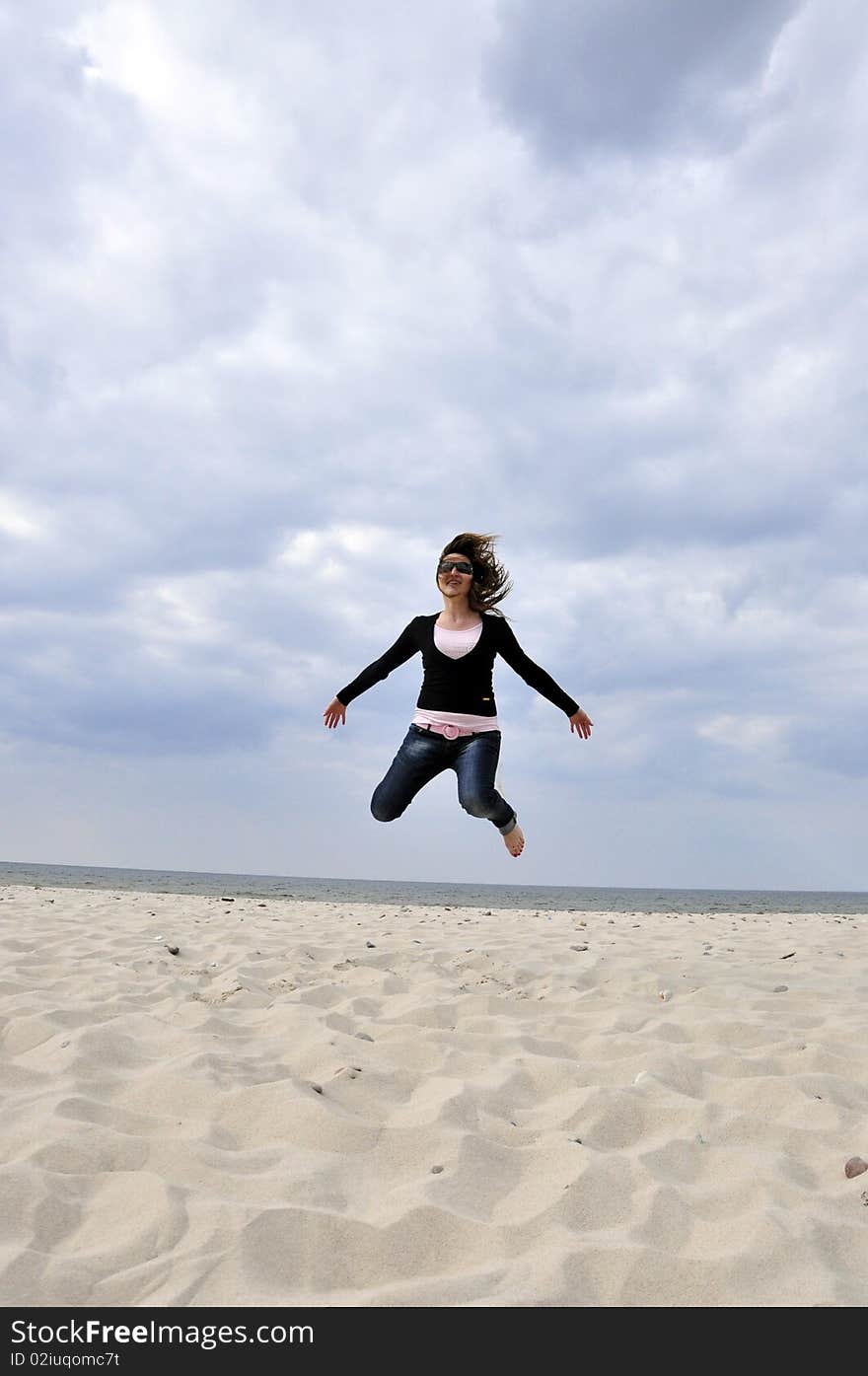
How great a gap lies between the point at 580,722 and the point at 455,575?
1.44 meters

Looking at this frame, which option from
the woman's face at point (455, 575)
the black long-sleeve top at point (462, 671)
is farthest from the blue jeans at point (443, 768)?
the woman's face at point (455, 575)

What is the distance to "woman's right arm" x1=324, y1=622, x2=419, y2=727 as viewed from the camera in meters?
6.71

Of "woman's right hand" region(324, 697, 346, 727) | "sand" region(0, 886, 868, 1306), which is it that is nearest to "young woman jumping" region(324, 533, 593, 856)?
"woman's right hand" region(324, 697, 346, 727)

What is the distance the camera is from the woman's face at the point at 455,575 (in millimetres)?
6402

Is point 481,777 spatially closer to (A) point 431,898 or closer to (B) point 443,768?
(B) point 443,768

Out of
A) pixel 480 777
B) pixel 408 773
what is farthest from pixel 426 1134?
pixel 408 773

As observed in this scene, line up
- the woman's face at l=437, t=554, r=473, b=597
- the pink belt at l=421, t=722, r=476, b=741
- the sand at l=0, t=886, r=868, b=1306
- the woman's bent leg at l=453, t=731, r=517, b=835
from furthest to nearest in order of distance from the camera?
the woman's face at l=437, t=554, r=473, b=597 < the pink belt at l=421, t=722, r=476, b=741 < the woman's bent leg at l=453, t=731, r=517, b=835 < the sand at l=0, t=886, r=868, b=1306

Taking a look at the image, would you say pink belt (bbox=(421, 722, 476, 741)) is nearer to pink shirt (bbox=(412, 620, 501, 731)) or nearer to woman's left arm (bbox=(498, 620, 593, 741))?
pink shirt (bbox=(412, 620, 501, 731))

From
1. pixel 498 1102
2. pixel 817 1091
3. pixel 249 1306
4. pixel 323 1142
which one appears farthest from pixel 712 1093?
pixel 249 1306

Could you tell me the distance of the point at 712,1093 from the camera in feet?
13.5

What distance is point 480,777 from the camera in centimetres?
607

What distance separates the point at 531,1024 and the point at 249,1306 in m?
2.93

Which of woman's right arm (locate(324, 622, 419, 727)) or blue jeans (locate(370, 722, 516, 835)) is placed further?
woman's right arm (locate(324, 622, 419, 727))
